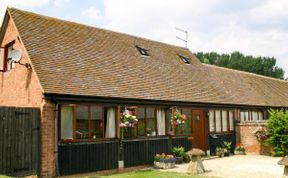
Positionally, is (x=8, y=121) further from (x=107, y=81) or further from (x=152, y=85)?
(x=152, y=85)

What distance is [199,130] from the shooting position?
20.7m

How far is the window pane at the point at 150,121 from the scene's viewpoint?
17062mm

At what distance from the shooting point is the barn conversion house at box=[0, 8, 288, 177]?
13.2m

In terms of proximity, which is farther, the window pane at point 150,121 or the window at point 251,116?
the window at point 251,116

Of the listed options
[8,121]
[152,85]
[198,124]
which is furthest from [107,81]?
[198,124]

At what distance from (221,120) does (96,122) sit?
9.82 m

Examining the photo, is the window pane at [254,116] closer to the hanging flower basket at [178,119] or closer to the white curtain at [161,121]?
the hanging flower basket at [178,119]

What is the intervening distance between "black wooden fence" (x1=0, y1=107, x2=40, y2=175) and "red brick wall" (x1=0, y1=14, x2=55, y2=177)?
0.27 metres

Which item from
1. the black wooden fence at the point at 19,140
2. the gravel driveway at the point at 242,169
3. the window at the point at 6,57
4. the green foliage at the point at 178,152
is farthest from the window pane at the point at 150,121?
the window at the point at 6,57

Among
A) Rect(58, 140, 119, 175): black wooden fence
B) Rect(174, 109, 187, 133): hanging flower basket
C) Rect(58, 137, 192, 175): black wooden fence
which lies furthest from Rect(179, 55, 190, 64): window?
Rect(58, 140, 119, 175): black wooden fence

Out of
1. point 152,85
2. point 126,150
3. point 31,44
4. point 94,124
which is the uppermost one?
point 31,44

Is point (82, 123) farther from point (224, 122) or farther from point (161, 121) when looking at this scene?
point (224, 122)

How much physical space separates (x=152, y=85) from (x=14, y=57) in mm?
6641

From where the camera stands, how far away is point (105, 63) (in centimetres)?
1764
